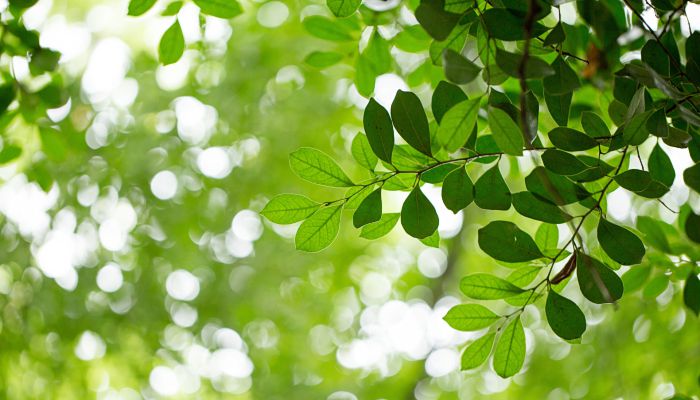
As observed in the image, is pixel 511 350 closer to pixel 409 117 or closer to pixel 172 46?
pixel 409 117

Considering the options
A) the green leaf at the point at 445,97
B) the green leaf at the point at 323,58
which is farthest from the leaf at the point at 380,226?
the green leaf at the point at 323,58

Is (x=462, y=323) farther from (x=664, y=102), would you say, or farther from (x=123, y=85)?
(x=123, y=85)

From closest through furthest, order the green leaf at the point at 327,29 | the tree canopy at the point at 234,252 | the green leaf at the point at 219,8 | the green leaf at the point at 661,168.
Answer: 1. the green leaf at the point at 661,168
2. the green leaf at the point at 219,8
3. the green leaf at the point at 327,29
4. the tree canopy at the point at 234,252

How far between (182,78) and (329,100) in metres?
0.58

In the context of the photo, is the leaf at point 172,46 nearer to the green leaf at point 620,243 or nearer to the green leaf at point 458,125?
the green leaf at point 458,125

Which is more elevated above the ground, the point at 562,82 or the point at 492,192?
the point at 562,82

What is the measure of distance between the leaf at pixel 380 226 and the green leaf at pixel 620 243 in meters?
0.22

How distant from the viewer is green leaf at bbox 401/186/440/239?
2.04 feet

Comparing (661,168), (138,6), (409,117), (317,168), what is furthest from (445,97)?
(138,6)

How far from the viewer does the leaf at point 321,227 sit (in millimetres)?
668

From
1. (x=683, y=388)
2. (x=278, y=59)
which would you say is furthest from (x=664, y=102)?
(x=278, y=59)

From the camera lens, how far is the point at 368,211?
0.64m

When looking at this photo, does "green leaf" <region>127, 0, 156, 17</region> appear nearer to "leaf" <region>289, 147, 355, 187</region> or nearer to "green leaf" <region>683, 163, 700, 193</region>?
"leaf" <region>289, 147, 355, 187</region>

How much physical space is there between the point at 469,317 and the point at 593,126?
247mm
